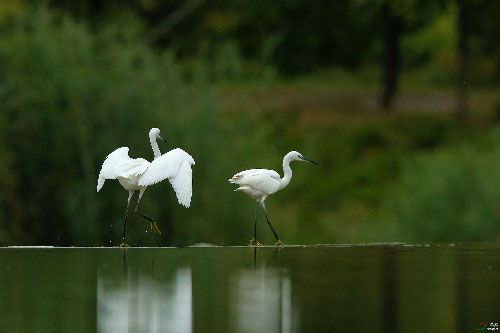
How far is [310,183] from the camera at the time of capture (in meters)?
34.6

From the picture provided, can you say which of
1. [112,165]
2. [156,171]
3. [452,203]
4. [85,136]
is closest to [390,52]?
[452,203]

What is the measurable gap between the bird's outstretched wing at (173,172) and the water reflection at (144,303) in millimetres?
806

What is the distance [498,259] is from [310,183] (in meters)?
22.6

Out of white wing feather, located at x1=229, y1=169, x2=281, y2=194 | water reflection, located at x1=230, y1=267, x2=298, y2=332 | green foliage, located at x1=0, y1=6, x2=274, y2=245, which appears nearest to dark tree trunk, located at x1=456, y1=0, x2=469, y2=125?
green foliage, located at x1=0, y1=6, x2=274, y2=245

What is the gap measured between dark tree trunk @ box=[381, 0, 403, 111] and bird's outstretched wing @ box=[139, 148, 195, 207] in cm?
2680

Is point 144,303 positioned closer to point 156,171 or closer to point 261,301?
point 261,301

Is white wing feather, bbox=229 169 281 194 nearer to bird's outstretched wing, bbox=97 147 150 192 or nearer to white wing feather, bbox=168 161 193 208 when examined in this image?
white wing feather, bbox=168 161 193 208

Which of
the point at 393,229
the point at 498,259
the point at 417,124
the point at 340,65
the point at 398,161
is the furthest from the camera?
the point at 340,65

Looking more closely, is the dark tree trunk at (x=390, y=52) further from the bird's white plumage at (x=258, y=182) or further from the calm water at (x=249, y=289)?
the bird's white plumage at (x=258, y=182)

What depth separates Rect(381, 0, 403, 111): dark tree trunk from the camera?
121 ft

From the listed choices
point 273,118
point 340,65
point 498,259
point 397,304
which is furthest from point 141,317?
point 340,65

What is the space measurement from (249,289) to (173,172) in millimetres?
1086

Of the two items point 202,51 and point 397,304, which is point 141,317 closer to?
point 397,304

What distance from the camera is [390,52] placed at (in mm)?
37594
